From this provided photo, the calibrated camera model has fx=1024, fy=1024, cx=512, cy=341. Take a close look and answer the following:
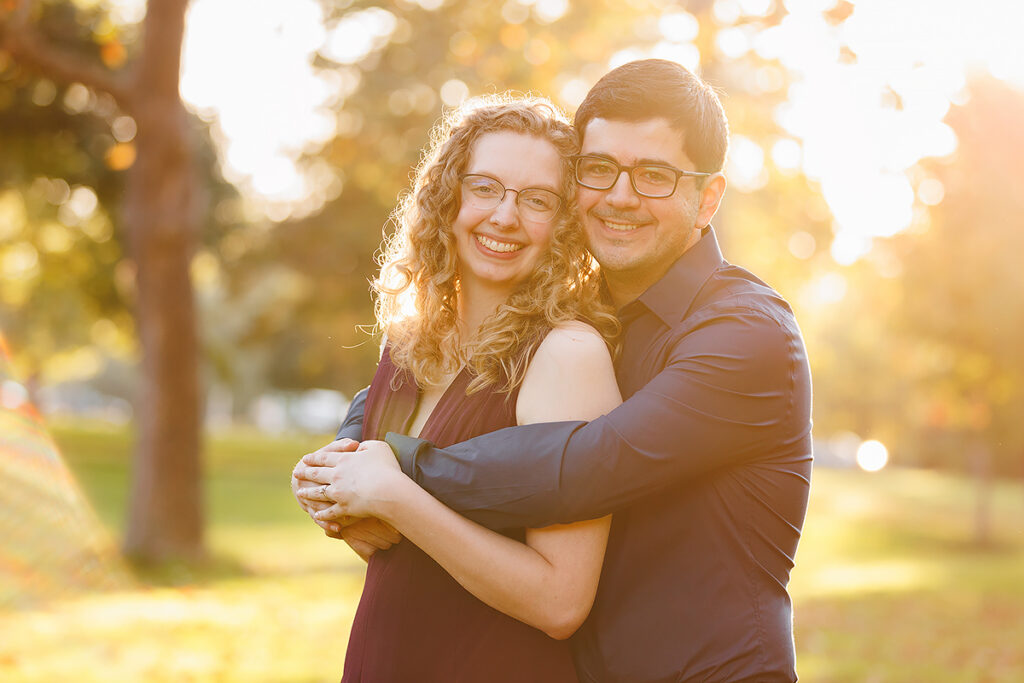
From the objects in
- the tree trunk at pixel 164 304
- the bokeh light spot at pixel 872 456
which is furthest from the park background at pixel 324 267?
the bokeh light spot at pixel 872 456

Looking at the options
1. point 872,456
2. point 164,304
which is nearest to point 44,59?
point 164,304

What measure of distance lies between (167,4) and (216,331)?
115 feet

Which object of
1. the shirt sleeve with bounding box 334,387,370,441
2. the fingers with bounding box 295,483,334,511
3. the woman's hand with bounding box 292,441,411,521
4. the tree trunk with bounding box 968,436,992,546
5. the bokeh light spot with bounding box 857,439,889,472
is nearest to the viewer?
the woman's hand with bounding box 292,441,411,521

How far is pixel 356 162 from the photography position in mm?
14617

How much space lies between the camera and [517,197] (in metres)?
2.88

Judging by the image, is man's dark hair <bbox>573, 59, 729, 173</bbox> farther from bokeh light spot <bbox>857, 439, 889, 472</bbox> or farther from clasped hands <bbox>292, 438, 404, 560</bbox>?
bokeh light spot <bbox>857, 439, 889, 472</bbox>

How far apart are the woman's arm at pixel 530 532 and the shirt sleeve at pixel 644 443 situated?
63 millimetres

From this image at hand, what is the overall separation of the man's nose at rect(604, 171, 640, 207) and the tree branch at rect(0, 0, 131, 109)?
9.57 meters

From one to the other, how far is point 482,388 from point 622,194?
695 mm

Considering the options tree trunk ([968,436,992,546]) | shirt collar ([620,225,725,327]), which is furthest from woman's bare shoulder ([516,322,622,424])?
tree trunk ([968,436,992,546])

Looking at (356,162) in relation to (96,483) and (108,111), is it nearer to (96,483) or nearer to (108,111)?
(108,111)

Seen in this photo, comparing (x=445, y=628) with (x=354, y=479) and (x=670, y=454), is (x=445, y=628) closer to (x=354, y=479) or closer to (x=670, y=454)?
(x=354, y=479)

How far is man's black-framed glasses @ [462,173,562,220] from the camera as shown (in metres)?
2.89

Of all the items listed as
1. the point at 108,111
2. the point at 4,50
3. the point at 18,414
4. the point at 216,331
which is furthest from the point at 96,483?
the point at 216,331
